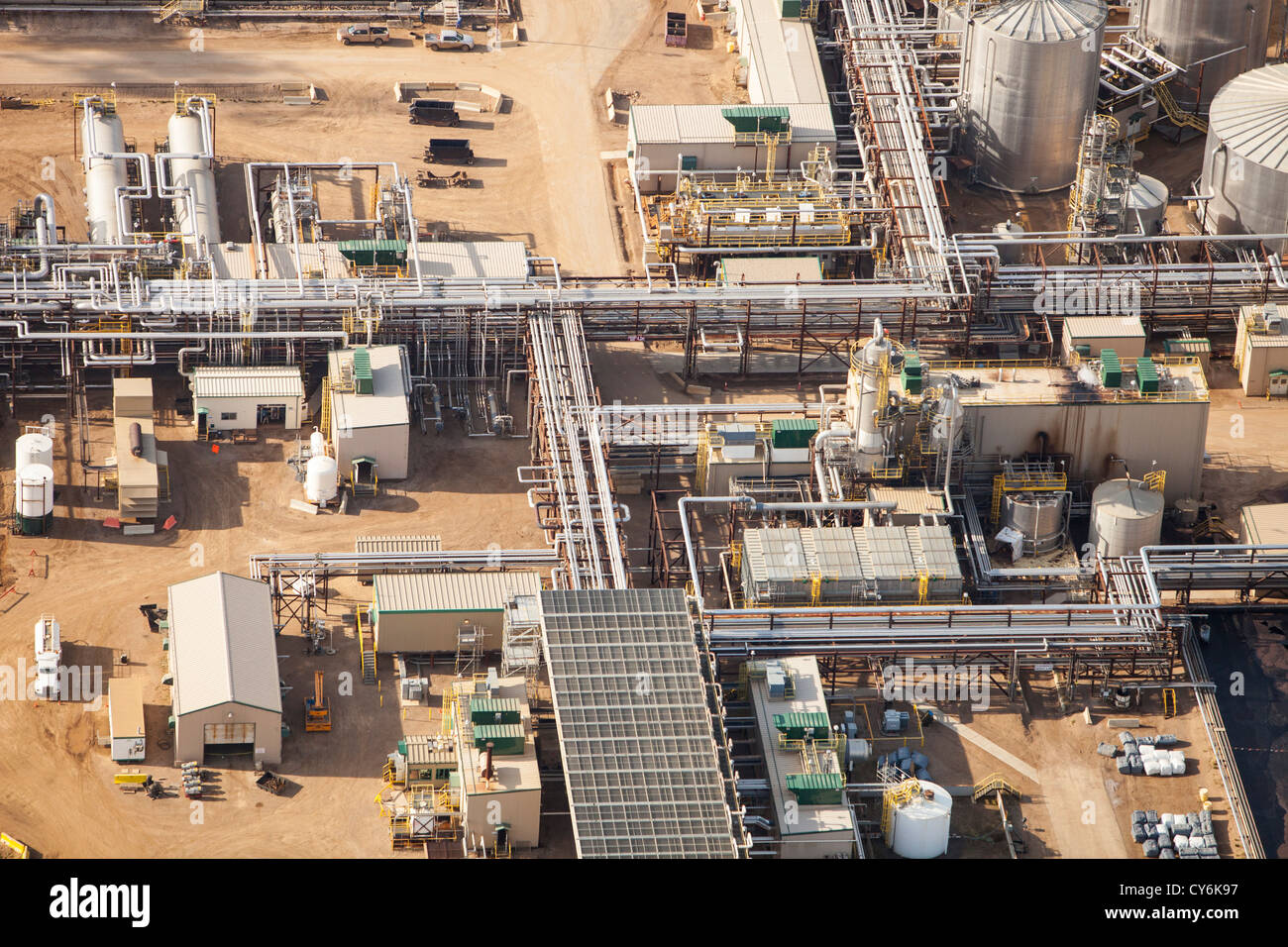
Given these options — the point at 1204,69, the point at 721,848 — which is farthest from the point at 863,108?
the point at 721,848

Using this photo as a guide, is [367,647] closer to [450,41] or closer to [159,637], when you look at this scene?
[159,637]

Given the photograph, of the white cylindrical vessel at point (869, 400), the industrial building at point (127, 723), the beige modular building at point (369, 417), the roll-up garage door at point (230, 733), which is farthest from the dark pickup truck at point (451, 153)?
the roll-up garage door at point (230, 733)

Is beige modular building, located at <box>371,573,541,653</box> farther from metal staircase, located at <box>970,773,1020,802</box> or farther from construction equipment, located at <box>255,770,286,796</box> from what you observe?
metal staircase, located at <box>970,773,1020,802</box>

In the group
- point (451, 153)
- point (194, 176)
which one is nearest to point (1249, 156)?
point (451, 153)

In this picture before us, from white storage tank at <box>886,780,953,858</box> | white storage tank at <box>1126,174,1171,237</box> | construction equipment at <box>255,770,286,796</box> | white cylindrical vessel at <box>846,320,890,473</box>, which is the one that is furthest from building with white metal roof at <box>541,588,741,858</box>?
white storage tank at <box>1126,174,1171,237</box>

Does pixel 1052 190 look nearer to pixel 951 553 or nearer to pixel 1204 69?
pixel 1204 69

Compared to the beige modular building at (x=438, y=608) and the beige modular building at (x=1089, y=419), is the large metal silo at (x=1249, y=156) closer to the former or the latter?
the beige modular building at (x=1089, y=419)

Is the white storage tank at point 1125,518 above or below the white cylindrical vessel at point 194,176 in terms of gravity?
below
